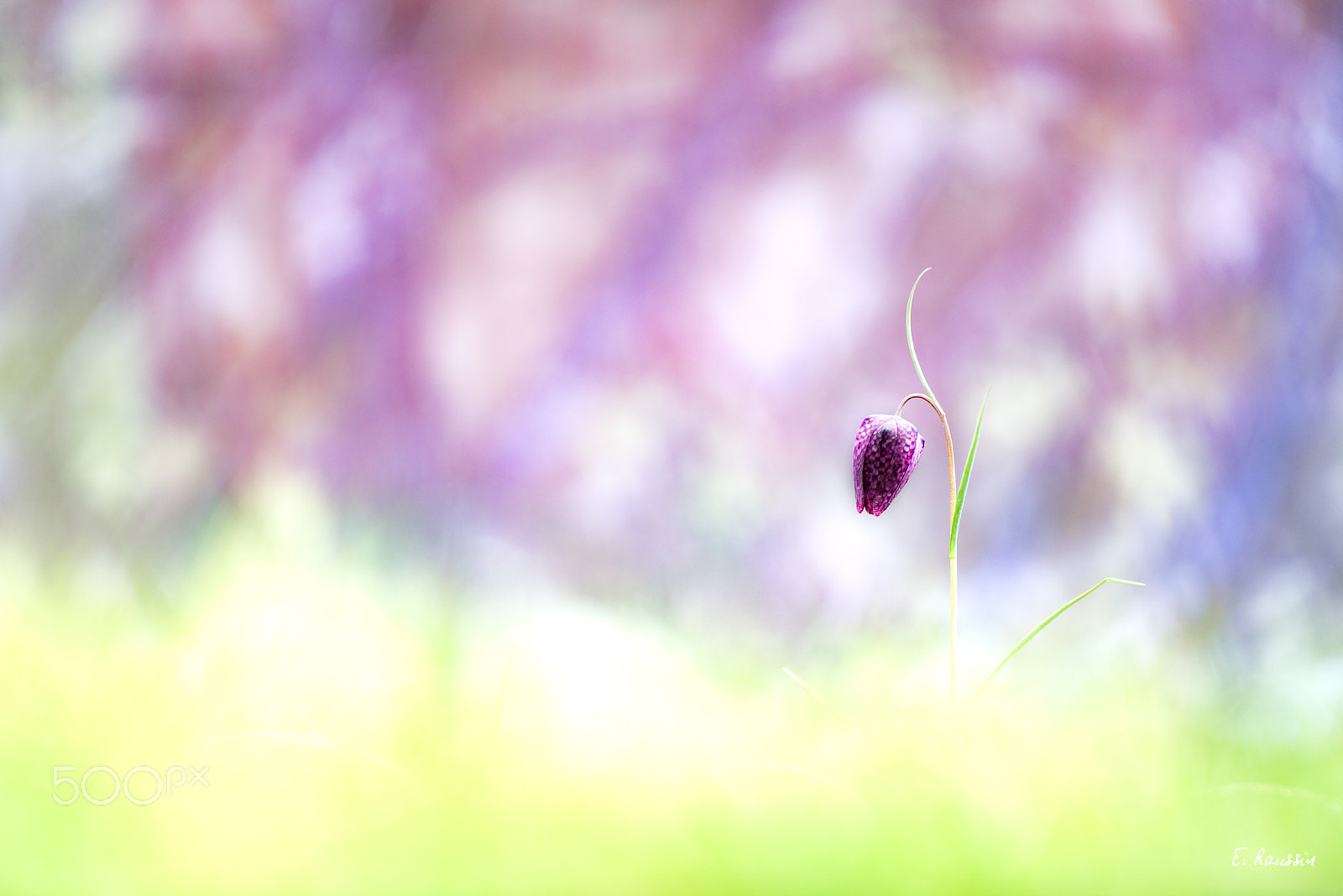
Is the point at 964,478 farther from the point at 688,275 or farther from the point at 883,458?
the point at 688,275

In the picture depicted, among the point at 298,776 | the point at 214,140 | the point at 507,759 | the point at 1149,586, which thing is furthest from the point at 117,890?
the point at 1149,586
